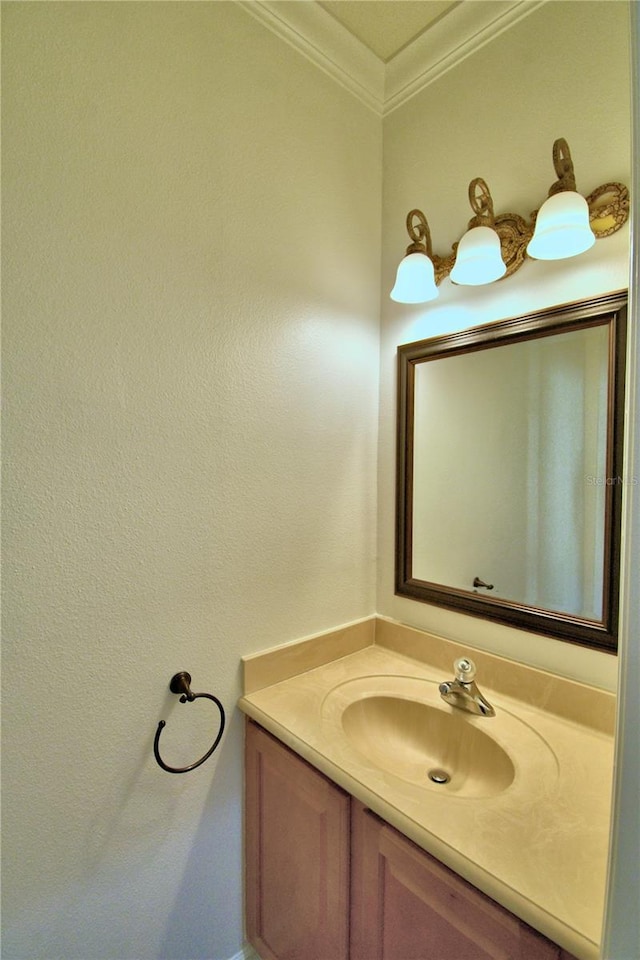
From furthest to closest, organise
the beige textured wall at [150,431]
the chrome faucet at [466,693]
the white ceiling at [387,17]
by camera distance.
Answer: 1. the white ceiling at [387,17]
2. the chrome faucet at [466,693]
3. the beige textured wall at [150,431]

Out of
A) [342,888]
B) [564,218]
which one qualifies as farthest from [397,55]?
[342,888]

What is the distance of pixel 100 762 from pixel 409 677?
32.0 inches

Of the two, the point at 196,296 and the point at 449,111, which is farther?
the point at 449,111

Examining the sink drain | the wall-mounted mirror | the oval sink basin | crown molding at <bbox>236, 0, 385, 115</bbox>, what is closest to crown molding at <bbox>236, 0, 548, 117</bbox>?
crown molding at <bbox>236, 0, 385, 115</bbox>

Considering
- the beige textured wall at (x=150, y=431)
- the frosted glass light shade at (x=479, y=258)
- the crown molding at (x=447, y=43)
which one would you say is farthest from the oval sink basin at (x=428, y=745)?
the crown molding at (x=447, y=43)

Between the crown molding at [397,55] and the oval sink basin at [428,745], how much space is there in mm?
1840

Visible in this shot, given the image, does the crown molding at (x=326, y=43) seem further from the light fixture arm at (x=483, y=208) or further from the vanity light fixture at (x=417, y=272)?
the light fixture arm at (x=483, y=208)

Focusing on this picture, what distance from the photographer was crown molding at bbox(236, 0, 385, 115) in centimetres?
115

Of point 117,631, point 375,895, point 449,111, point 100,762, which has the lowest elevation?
point 375,895

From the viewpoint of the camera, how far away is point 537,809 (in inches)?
30.7

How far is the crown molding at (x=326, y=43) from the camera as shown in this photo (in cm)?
115

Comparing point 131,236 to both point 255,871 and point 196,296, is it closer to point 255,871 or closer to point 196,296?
point 196,296

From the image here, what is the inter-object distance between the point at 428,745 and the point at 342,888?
1.22 feet

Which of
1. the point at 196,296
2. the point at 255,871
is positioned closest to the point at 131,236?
the point at 196,296
